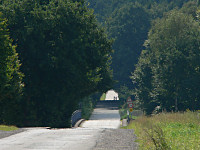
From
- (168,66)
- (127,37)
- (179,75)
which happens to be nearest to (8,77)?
(179,75)

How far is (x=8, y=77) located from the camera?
30.9 meters

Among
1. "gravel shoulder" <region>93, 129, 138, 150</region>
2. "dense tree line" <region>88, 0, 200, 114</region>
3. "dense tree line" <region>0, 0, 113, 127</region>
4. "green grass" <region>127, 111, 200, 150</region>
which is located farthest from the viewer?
"dense tree line" <region>88, 0, 200, 114</region>

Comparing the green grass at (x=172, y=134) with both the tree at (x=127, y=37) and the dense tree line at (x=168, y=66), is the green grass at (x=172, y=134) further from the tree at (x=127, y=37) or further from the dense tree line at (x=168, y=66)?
the tree at (x=127, y=37)

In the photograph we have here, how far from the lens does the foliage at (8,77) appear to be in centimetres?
3078

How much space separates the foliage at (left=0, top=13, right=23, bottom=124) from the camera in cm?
3078

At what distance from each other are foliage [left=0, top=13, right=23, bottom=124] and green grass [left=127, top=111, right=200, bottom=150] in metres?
10.1

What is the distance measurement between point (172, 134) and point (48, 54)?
20853 millimetres

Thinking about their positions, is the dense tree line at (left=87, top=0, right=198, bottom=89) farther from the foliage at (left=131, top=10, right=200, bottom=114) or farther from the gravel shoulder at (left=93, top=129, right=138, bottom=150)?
the gravel shoulder at (left=93, top=129, right=138, bottom=150)

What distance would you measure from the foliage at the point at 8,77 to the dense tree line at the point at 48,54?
527 mm

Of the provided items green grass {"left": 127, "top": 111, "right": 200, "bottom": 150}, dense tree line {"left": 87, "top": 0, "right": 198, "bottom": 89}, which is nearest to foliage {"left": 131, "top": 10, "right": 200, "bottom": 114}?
green grass {"left": 127, "top": 111, "right": 200, "bottom": 150}

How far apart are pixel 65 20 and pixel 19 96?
8.33 meters

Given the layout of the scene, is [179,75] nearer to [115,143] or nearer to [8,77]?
[8,77]

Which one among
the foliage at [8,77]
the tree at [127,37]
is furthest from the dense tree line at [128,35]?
the foliage at [8,77]

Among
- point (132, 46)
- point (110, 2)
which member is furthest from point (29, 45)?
point (110, 2)
